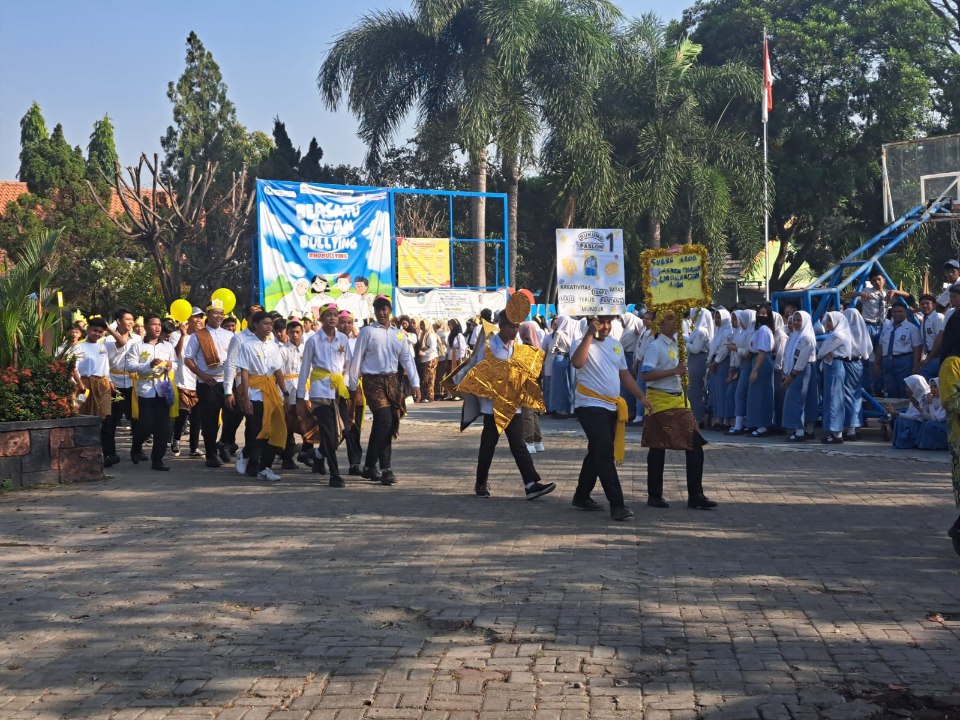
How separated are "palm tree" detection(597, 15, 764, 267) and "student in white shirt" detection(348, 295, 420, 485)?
2357 centimetres

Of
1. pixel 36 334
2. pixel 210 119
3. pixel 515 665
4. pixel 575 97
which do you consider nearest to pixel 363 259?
pixel 575 97

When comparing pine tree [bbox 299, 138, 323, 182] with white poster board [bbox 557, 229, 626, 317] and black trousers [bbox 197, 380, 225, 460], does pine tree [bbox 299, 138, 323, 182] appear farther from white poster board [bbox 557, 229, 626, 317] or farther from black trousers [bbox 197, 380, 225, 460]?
black trousers [bbox 197, 380, 225, 460]

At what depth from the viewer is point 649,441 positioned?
32.5 ft

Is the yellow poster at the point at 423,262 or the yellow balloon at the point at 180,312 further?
the yellow poster at the point at 423,262

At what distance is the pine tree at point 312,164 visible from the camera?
4291cm

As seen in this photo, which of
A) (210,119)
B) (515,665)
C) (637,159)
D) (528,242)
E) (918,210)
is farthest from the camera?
(210,119)

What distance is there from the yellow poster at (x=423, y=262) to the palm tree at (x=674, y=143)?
→ 837cm

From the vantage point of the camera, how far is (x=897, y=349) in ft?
52.4

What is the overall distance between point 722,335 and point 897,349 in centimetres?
246

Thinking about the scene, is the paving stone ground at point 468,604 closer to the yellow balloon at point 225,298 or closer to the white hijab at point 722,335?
the yellow balloon at point 225,298

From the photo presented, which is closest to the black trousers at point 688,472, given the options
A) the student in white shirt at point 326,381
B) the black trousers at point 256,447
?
the student in white shirt at point 326,381

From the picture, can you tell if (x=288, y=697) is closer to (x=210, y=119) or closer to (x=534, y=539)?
(x=534, y=539)

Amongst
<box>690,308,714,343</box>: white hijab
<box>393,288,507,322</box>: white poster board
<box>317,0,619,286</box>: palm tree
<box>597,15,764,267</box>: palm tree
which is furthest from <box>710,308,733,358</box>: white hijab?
<box>597,15,764,267</box>: palm tree

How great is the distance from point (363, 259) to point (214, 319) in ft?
42.7
